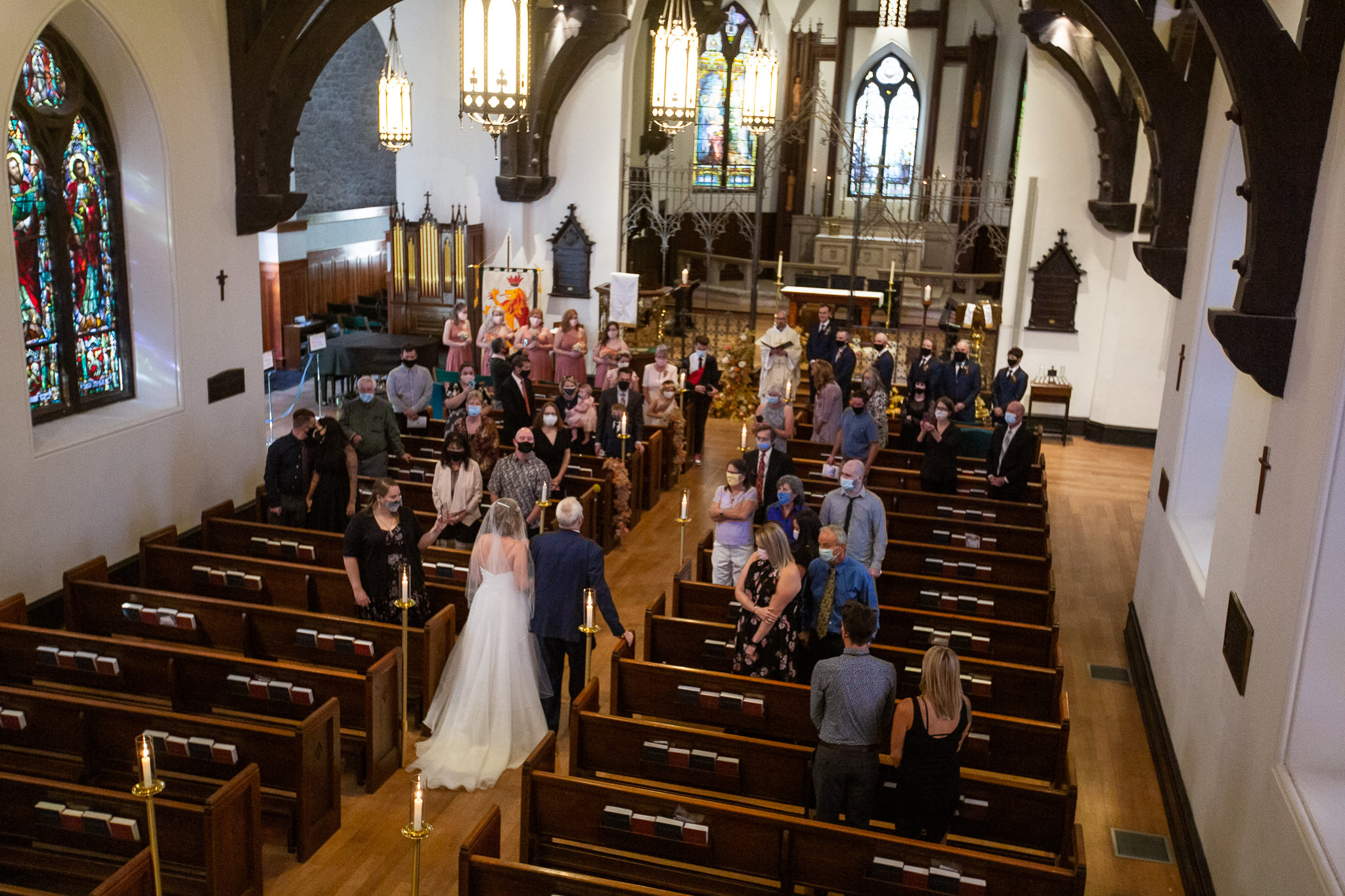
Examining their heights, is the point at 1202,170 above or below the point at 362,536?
above

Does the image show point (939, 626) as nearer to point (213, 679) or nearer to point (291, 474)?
point (213, 679)

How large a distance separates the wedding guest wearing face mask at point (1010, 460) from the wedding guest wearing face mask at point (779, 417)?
1.69 metres

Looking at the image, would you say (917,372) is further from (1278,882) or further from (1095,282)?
(1278,882)

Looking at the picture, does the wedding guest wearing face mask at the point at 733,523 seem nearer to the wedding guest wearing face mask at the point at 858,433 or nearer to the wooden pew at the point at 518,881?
the wedding guest wearing face mask at the point at 858,433

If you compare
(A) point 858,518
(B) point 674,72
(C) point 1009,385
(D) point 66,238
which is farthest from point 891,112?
(D) point 66,238

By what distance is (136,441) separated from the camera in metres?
8.36

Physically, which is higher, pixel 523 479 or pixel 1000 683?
pixel 523 479

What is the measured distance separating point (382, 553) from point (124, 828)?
2.20 meters

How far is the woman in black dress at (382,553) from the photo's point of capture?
6.45 m

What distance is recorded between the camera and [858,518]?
6887mm

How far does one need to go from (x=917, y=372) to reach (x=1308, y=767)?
6.81m

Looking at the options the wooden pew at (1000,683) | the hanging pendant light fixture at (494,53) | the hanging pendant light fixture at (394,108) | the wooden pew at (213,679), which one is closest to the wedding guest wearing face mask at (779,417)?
the wooden pew at (1000,683)

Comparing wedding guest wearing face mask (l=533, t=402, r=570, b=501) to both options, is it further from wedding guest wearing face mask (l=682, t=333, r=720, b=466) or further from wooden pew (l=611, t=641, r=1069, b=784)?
wedding guest wearing face mask (l=682, t=333, r=720, b=466)

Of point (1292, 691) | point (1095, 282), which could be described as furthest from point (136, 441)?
point (1095, 282)
